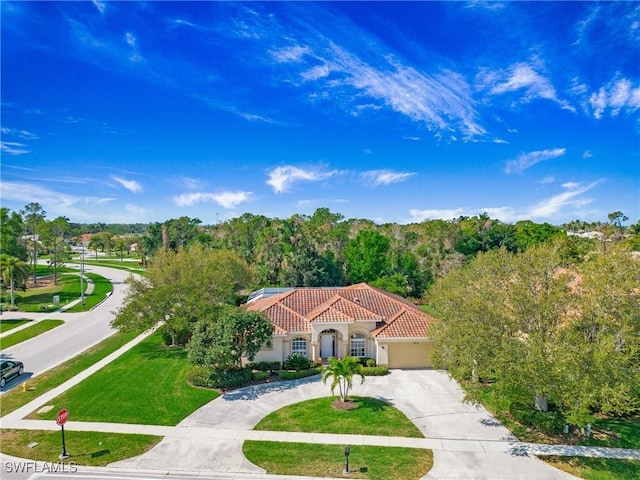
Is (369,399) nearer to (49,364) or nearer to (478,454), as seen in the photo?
(478,454)

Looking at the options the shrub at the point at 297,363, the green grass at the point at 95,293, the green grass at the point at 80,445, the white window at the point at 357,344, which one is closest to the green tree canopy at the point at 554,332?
the white window at the point at 357,344

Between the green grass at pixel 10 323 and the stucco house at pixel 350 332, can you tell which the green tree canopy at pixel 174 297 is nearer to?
the stucco house at pixel 350 332

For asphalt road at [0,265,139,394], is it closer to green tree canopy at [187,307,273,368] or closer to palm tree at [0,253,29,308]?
palm tree at [0,253,29,308]

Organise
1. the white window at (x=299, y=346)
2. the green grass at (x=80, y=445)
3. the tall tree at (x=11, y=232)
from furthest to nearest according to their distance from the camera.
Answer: the tall tree at (x=11, y=232) → the white window at (x=299, y=346) → the green grass at (x=80, y=445)

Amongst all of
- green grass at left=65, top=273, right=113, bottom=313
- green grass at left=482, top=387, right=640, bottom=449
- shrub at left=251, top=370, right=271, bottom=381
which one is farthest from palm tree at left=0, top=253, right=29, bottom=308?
green grass at left=482, top=387, right=640, bottom=449

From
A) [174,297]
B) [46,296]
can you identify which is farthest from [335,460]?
[46,296]

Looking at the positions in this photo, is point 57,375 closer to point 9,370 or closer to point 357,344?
point 9,370
